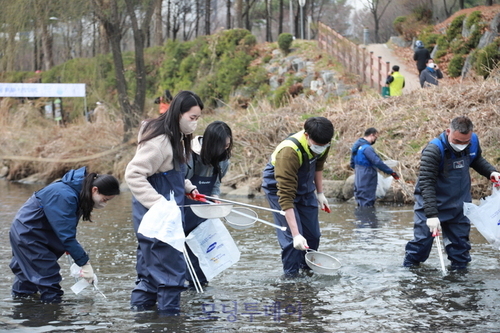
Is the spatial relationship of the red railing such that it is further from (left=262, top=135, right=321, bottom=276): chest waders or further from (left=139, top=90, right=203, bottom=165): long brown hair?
(left=139, top=90, right=203, bottom=165): long brown hair

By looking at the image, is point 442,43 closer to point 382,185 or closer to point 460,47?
point 460,47

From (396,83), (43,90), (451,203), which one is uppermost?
(43,90)

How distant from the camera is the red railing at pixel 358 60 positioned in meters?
24.7

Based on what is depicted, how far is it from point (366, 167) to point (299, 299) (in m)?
6.61

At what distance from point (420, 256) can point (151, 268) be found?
129 inches

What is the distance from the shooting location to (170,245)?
5117 mm

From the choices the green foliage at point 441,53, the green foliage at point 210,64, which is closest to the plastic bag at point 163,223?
the green foliage at point 441,53

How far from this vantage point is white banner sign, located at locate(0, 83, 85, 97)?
79.5 feet

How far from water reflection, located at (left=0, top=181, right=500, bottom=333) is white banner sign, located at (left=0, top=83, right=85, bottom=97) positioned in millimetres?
15912

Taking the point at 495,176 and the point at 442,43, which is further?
the point at 442,43

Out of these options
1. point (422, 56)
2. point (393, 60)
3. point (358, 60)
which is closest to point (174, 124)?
point (422, 56)

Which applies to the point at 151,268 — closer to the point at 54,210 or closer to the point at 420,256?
the point at 54,210

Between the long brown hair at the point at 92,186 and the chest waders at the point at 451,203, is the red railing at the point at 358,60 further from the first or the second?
the long brown hair at the point at 92,186

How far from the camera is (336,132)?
1650 centimetres
